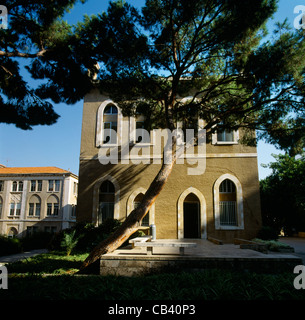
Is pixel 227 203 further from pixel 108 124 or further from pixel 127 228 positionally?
pixel 108 124

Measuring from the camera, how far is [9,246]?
1386cm

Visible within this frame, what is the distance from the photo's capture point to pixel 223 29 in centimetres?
833

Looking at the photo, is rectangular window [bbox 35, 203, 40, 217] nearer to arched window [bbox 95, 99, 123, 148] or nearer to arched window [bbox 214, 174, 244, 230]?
arched window [bbox 95, 99, 123, 148]

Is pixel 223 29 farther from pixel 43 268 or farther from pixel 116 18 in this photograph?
pixel 43 268

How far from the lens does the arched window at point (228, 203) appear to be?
14234 mm

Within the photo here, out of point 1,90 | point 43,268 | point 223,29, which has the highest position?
point 223,29

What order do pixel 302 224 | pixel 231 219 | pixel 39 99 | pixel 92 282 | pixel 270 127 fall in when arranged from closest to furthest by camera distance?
pixel 92 282 → pixel 39 99 → pixel 270 127 → pixel 231 219 → pixel 302 224

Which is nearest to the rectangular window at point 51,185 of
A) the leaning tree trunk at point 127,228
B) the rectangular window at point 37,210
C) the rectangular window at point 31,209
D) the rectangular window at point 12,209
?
the rectangular window at point 37,210

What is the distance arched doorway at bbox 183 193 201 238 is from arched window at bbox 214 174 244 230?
1.29 meters

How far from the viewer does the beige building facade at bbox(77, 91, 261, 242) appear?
14.3 meters

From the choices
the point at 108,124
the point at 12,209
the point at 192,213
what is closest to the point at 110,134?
the point at 108,124

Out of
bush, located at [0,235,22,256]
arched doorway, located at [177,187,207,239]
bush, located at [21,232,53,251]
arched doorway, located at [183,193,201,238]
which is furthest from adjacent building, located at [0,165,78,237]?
arched doorway, located at [177,187,207,239]

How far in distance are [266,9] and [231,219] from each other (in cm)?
1080
